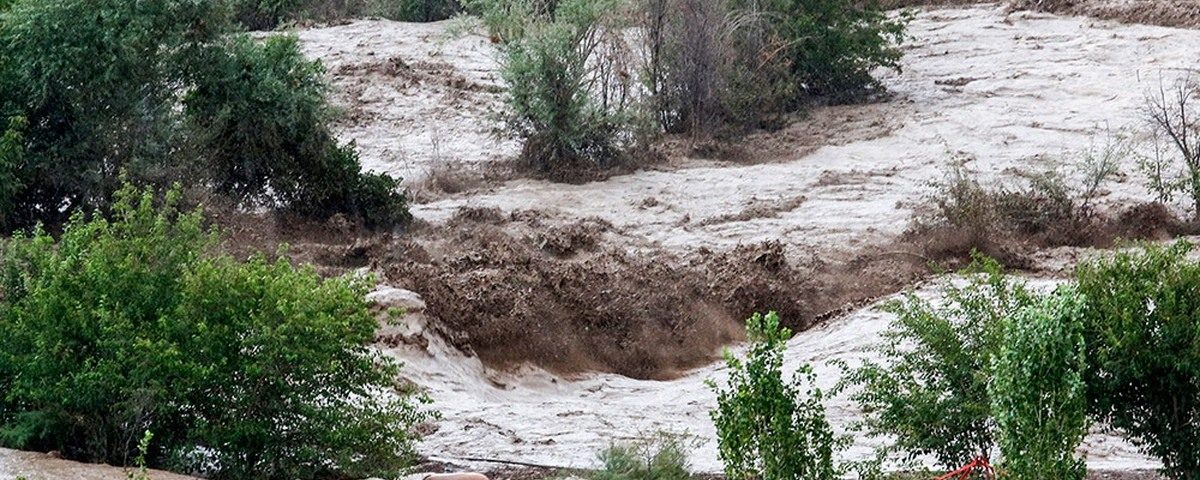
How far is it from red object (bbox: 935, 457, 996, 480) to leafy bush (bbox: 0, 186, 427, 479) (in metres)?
2.78

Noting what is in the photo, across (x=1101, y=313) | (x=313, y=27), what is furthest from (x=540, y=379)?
(x=313, y=27)

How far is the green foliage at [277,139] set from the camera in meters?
15.5

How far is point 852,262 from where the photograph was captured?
1535 cm

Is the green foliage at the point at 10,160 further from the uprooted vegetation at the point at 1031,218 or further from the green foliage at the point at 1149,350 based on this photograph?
the green foliage at the point at 1149,350

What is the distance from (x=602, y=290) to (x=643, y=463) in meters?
5.59

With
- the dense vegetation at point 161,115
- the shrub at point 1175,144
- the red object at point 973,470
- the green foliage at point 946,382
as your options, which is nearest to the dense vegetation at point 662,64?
the dense vegetation at point 161,115

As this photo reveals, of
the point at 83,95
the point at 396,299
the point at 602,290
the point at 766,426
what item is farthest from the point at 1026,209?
the point at 766,426

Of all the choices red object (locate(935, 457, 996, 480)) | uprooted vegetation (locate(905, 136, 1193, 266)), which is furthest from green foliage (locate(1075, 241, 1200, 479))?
Result: uprooted vegetation (locate(905, 136, 1193, 266))

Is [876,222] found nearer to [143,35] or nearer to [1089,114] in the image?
[1089,114]

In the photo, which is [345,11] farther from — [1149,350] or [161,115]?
[1149,350]

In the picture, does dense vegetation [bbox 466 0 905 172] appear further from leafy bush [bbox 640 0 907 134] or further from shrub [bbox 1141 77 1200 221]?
shrub [bbox 1141 77 1200 221]

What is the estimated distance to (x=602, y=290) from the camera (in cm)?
1447

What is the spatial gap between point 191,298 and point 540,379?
184 inches

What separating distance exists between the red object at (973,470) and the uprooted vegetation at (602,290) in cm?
535
